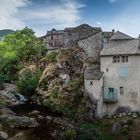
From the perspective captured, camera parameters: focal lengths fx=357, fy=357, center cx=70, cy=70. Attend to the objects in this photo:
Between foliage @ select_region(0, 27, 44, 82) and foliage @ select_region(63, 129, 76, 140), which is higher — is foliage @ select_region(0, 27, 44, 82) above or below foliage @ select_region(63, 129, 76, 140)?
above

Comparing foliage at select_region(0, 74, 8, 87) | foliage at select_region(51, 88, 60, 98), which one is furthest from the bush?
foliage at select_region(0, 74, 8, 87)

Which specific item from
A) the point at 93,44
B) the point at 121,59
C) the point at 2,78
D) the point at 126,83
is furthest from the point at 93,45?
the point at 2,78

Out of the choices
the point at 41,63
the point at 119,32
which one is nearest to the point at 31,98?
the point at 41,63

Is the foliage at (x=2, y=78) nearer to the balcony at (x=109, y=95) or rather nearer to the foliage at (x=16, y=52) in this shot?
the foliage at (x=16, y=52)

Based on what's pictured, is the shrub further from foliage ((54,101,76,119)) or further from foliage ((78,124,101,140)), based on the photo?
foliage ((78,124,101,140))

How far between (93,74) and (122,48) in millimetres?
6453

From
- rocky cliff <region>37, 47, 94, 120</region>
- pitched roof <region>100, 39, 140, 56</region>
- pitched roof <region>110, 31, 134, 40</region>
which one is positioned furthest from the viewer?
pitched roof <region>110, 31, 134, 40</region>

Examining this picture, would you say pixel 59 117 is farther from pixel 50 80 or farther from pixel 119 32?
pixel 119 32

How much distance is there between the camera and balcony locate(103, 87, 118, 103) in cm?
5619

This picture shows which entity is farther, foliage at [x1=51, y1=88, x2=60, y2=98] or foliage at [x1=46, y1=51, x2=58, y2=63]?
foliage at [x1=46, y1=51, x2=58, y2=63]

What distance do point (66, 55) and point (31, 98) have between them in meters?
10.3

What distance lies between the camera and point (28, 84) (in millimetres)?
66688

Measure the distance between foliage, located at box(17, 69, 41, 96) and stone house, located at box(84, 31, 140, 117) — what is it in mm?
13448

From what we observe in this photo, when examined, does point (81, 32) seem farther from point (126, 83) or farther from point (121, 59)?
point (126, 83)
